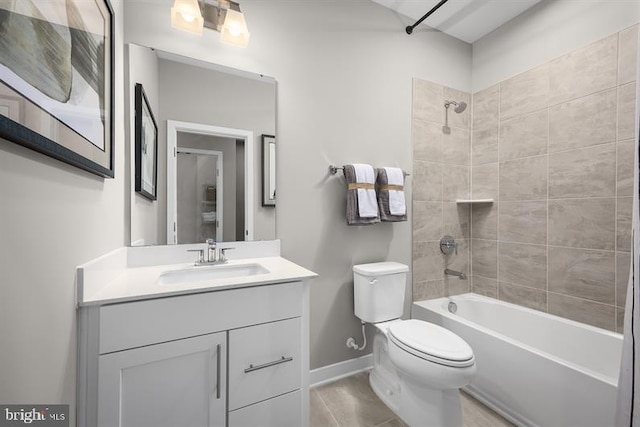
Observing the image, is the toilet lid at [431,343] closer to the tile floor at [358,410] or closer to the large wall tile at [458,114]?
the tile floor at [358,410]

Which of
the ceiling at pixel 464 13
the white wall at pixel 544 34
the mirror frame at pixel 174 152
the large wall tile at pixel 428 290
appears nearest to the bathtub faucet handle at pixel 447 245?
the large wall tile at pixel 428 290

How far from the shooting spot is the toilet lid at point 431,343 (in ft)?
4.12

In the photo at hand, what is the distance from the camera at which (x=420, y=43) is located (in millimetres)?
2186

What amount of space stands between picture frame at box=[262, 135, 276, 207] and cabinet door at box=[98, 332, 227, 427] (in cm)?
83

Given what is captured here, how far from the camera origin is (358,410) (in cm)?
159

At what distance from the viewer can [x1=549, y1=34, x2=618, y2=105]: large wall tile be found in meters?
1.62

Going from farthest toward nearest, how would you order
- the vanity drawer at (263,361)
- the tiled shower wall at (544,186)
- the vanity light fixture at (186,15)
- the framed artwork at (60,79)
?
the tiled shower wall at (544,186)
the vanity light fixture at (186,15)
the vanity drawer at (263,361)
the framed artwork at (60,79)

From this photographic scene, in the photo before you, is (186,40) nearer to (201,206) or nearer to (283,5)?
(283,5)

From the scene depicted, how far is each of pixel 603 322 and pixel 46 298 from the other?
2.58 meters

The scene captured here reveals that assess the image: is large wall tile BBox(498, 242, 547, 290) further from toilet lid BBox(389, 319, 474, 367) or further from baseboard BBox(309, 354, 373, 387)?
baseboard BBox(309, 354, 373, 387)

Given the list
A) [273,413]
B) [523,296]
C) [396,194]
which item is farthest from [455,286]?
[273,413]

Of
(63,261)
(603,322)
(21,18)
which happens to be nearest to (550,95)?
(603,322)

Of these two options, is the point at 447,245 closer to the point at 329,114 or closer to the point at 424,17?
the point at 329,114

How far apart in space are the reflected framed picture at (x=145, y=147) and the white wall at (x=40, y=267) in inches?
18.6
